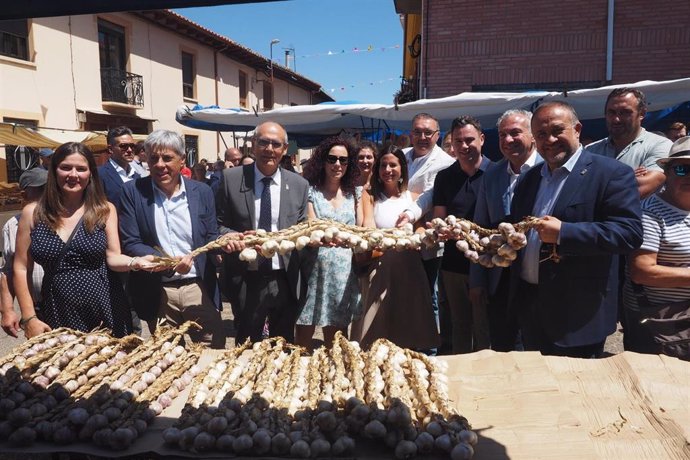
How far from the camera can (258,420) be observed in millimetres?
1743

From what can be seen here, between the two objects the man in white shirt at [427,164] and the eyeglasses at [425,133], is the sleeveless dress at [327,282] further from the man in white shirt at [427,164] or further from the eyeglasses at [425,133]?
the eyeglasses at [425,133]

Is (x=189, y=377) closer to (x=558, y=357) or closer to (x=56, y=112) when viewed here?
(x=558, y=357)

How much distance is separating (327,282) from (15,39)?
13.6m

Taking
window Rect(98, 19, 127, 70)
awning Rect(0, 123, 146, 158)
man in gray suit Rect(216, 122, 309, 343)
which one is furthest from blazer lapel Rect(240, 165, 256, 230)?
window Rect(98, 19, 127, 70)

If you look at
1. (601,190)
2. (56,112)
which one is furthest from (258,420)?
(56,112)

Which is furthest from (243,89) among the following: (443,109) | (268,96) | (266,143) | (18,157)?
(266,143)

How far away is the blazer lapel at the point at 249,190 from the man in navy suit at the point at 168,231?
0.25 meters

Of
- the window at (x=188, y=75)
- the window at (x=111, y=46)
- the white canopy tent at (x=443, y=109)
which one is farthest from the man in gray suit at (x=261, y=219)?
the window at (x=188, y=75)

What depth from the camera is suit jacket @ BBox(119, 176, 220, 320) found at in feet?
9.70

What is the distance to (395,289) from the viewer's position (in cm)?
362

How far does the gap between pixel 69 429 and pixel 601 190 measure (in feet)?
7.79

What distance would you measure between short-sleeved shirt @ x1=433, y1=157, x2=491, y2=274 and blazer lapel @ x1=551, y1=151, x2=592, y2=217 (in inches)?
40.0

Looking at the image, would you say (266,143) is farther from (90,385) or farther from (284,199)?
(90,385)

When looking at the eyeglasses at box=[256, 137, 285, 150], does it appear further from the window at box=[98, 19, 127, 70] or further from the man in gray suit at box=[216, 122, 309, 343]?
the window at box=[98, 19, 127, 70]
